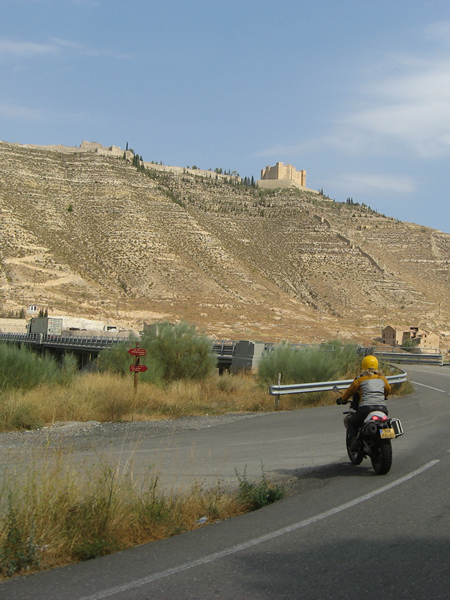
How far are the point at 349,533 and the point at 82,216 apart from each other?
95145 mm

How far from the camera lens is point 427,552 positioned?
5387mm

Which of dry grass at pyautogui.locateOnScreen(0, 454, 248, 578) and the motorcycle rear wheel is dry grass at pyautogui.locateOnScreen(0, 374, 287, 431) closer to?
the motorcycle rear wheel

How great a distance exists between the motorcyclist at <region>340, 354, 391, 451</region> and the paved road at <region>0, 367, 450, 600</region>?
70cm

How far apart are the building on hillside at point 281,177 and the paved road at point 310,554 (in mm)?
135424

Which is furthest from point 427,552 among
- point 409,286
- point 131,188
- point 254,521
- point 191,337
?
point 131,188

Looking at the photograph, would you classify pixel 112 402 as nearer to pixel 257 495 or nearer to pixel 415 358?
pixel 257 495

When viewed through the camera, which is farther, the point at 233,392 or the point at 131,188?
the point at 131,188

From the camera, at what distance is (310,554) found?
17.7ft

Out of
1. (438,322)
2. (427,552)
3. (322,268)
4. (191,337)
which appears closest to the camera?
(427,552)

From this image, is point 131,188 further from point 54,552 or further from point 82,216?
point 54,552

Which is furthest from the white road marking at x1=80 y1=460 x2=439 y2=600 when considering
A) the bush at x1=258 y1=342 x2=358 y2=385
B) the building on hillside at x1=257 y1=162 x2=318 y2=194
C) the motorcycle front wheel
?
the building on hillside at x1=257 y1=162 x2=318 y2=194

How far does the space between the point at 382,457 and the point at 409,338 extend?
56986mm

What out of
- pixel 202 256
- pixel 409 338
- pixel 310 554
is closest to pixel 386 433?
pixel 310 554

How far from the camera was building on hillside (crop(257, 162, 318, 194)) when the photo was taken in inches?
5586
